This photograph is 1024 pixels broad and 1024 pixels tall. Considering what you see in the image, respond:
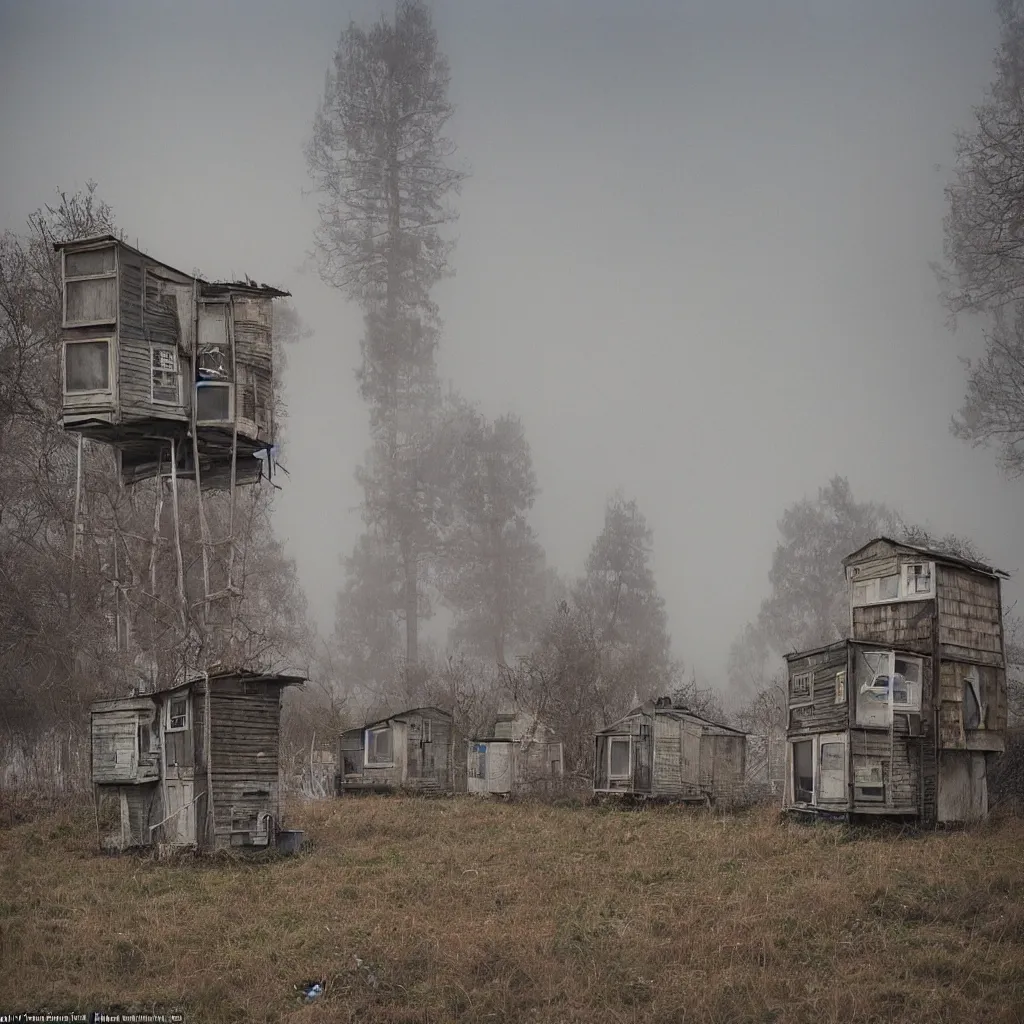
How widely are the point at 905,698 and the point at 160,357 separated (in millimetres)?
17922

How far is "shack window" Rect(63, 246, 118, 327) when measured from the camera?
80.3ft

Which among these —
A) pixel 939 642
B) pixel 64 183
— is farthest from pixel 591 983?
pixel 64 183

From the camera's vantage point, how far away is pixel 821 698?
2627 cm

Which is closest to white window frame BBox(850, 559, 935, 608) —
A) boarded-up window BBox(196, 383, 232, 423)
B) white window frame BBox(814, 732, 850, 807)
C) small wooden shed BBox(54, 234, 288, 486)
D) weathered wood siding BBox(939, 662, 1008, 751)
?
weathered wood siding BBox(939, 662, 1008, 751)

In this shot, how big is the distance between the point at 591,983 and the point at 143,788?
12768 mm

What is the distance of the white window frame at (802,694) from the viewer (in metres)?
26.7

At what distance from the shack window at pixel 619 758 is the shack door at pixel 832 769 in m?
8.05

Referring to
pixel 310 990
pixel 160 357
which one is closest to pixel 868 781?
pixel 310 990

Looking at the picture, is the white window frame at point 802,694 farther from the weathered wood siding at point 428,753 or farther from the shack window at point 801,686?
the weathered wood siding at point 428,753

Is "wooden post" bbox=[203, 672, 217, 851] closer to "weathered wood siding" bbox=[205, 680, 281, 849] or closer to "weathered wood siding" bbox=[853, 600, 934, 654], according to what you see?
"weathered wood siding" bbox=[205, 680, 281, 849]

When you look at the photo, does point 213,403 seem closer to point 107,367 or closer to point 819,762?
point 107,367

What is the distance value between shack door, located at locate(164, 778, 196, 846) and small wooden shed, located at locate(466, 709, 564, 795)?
14.8 m

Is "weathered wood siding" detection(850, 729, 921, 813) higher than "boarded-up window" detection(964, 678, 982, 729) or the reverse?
the reverse

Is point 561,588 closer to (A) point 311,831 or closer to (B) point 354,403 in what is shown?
(A) point 311,831
